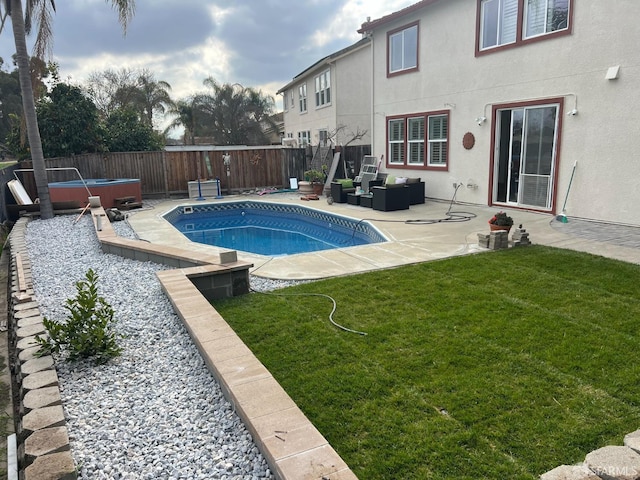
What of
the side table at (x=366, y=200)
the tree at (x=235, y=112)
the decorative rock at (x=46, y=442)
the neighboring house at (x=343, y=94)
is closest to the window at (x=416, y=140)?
the side table at (x=366, y=200)

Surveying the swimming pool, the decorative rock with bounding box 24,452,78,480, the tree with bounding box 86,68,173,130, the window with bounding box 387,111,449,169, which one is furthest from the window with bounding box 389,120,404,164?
the tree with bounding box 86,68,173,130

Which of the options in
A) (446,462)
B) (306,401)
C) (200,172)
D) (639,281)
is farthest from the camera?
(200,172)

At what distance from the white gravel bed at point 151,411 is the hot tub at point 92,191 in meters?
8.53

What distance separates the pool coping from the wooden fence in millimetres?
11928

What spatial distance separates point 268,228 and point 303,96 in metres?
13.2

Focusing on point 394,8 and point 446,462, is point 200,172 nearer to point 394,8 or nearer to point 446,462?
point 394,8

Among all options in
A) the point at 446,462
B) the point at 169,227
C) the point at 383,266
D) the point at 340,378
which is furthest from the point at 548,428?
the point at 169,227

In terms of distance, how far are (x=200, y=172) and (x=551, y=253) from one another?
1248cm

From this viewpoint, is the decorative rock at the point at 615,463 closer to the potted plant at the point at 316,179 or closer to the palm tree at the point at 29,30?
the palm tree at the point at 29,30

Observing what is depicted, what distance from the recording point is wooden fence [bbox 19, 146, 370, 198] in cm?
1443

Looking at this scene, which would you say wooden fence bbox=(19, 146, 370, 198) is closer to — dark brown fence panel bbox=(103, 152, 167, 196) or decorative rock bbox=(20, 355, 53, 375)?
dark brown fence panel bbox=(103, 152, 167, 196)

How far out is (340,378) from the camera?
318cm

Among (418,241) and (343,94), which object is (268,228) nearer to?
(418,241)

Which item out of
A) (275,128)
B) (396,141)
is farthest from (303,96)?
(396,141)
